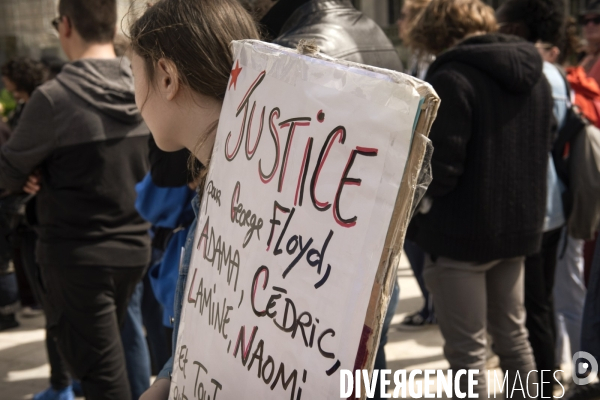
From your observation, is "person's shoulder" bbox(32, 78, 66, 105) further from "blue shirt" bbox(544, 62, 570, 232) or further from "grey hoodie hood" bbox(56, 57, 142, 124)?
"blue shirt" bbox(544, 62, 570, 232)

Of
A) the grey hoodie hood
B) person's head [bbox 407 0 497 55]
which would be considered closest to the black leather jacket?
person's head [bbox 407 0 497 55]

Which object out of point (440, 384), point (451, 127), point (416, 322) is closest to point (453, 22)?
point (451, 127)

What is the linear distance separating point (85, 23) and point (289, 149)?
2.27 metres

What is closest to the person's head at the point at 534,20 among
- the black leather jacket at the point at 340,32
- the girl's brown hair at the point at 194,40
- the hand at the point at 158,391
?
the black leather jacket at the point at 340,32

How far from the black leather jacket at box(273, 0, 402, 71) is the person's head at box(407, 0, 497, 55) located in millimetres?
474

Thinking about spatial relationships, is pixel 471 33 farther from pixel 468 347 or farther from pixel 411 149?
pixel 411 149

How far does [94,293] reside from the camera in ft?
9.87

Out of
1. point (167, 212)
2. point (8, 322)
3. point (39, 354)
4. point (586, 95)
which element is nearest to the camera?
point (167, 212)

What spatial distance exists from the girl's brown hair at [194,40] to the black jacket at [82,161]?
1.43 meters

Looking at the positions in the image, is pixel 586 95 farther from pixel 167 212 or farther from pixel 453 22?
pixel 167 212

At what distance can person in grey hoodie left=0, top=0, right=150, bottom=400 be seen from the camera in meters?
2.94

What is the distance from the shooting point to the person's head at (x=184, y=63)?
1562 mm

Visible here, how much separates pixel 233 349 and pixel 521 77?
74.3 inches

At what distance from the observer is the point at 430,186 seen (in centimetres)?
265
